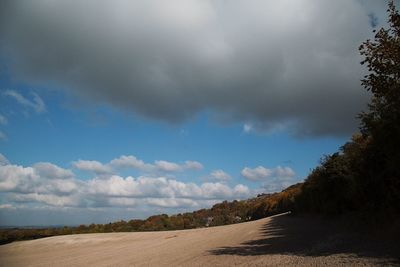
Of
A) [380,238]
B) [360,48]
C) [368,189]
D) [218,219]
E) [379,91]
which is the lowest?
[380,238]

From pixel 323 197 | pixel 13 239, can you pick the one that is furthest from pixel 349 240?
pixel 13 239

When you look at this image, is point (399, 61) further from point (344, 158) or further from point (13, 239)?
point (13, 239)

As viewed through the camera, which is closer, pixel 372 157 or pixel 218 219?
pixel 372 157

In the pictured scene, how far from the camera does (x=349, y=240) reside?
24250 millimetres

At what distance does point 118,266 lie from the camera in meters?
29.4

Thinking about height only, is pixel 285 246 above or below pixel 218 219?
below

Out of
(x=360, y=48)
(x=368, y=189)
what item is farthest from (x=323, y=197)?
(x=360, y=48)

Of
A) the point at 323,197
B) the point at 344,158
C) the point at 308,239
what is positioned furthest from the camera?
the point at 323,197

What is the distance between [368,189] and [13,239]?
6980 centimetres

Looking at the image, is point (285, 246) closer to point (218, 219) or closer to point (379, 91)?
point (379, 91)

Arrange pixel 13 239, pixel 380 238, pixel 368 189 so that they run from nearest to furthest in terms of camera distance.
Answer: pixel 380 238
pixel 368 189
pixel 13 239

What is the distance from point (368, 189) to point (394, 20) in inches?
545

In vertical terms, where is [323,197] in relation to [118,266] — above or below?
above

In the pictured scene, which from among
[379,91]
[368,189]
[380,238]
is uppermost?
[379,91]
